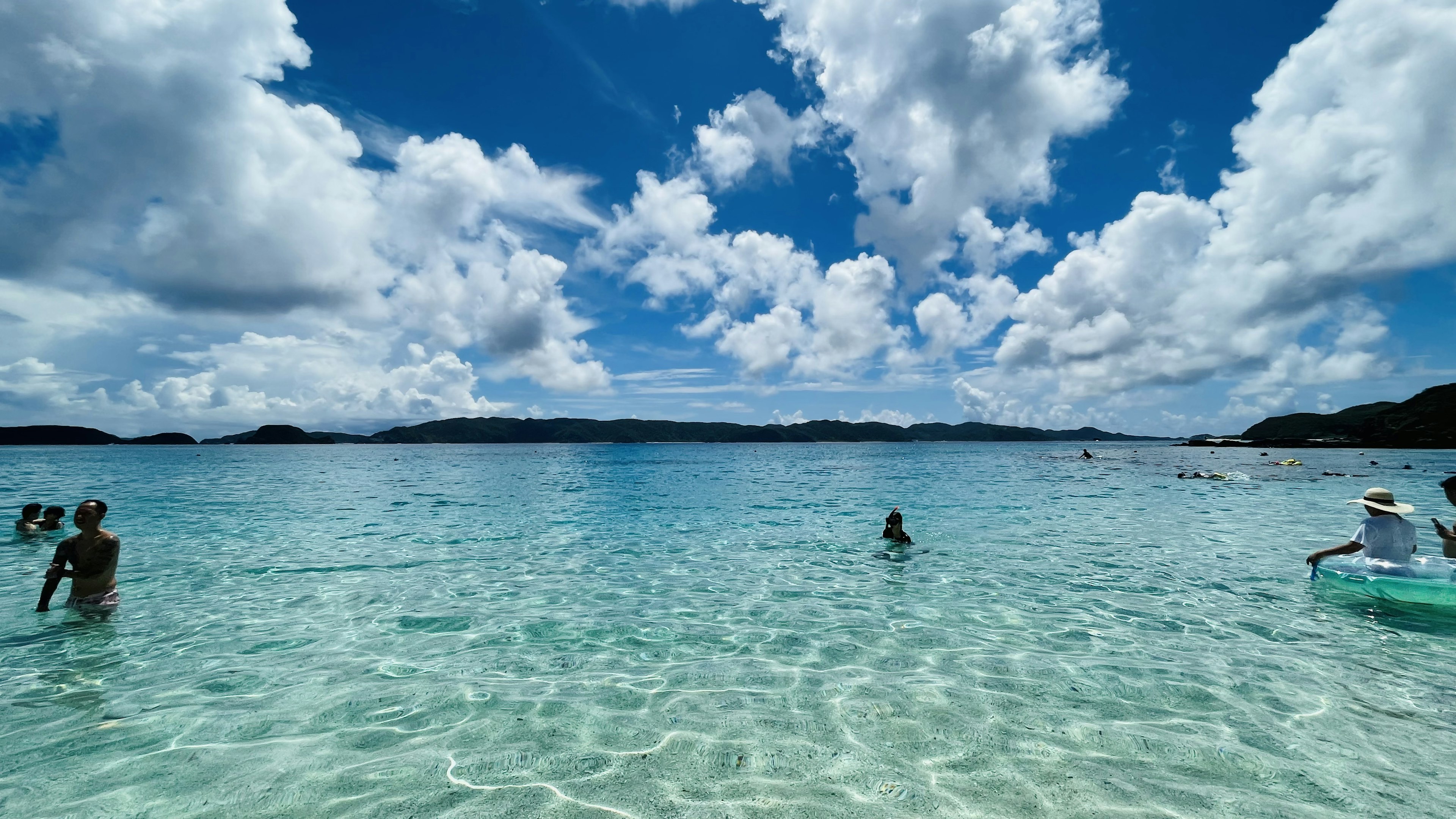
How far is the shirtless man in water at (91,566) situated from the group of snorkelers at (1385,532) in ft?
79.2

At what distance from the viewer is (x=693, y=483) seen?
2067 inches

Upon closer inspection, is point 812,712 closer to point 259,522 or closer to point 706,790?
point 706,790

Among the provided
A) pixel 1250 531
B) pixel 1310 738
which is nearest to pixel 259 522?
pixel 1310 738

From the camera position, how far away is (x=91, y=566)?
37.6ft

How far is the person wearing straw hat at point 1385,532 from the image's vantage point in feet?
37.7

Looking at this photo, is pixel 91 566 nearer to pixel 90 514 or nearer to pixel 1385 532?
pixel 90 514

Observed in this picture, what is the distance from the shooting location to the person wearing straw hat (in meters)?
11.5

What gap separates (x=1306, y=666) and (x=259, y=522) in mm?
34747

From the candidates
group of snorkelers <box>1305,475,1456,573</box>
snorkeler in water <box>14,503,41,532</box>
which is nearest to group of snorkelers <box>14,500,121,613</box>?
snorkeler in water <box>14,503,41,532</box>

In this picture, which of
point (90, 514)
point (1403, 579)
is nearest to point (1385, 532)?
point (1403, 579)

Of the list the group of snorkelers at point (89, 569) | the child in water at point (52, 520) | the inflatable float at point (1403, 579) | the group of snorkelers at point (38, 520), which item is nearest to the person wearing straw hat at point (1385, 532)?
the inflatable float at point (1403, 579)

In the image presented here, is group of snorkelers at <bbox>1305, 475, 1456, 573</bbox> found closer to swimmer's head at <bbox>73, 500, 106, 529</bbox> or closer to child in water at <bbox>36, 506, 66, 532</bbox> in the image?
swimmer's head at <bbox>73, 500, 106, 529</bbox>

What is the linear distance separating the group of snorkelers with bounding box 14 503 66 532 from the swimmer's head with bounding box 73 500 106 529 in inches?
691

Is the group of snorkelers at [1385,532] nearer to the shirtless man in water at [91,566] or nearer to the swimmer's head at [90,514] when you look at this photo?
the swimmer's head at [90,514]
